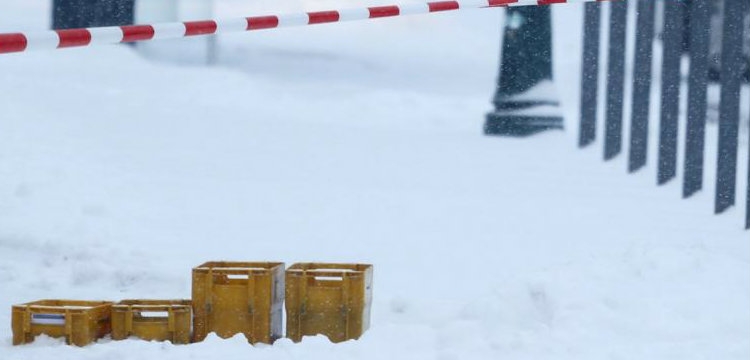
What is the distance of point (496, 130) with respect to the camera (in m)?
15.5

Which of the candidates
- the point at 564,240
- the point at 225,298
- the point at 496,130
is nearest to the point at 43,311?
the point at 225,298

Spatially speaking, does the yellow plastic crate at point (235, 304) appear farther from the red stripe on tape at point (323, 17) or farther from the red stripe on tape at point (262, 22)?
the red stripe on tape at point (323, 17)

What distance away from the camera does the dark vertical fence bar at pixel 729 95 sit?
33.2 ft

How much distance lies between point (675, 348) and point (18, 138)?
24.5 feet

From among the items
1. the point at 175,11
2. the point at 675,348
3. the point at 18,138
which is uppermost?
the point at 175,11

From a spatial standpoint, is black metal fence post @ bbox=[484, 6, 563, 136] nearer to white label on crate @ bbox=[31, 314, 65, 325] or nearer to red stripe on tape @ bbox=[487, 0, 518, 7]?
red stripe on tape @ bbox=[487, 0, 518, 7]

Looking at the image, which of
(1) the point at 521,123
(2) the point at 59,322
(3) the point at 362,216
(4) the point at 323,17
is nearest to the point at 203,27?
(4) the point at 323,17

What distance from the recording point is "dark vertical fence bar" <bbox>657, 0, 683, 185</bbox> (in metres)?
11.6

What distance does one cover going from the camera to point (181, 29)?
7.71 m

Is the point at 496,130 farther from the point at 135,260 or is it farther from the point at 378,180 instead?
the point at 135,260

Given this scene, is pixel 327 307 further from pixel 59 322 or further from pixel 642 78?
pixel 642 78

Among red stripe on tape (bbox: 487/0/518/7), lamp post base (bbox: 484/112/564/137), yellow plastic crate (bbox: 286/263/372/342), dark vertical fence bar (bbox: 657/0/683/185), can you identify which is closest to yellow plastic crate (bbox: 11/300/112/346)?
yellow plastic crate (bbox: 286/263/372/342)

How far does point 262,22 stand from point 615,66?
18.8 ft

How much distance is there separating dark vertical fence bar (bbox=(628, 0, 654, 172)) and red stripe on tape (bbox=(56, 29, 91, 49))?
6.49 meters
